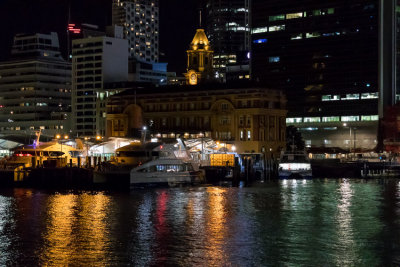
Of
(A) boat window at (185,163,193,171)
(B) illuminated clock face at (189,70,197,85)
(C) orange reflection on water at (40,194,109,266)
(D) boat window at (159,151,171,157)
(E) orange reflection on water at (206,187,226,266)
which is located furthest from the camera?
(B) illuminated clock face at (189,70,197,85)

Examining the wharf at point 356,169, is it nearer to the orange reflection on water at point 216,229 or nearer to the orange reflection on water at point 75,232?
the orange reflection on water at point 216,229

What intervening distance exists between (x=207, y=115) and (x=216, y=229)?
105 metres

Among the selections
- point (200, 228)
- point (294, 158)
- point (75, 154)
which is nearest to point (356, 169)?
point (294, 158)

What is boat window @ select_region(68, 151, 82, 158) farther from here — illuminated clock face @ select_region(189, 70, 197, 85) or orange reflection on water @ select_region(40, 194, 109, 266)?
illuminated clock face @ select_region(189, 70, 197, 85)

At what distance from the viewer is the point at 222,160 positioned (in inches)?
4975

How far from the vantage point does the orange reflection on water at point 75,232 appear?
53.8 meters

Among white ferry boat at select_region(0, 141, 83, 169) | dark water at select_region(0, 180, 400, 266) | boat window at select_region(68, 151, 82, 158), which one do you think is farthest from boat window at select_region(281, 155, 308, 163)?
white ferry boat at select_region(0, 141, 83, 169)

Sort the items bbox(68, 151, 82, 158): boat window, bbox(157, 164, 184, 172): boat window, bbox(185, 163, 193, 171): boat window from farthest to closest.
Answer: bbox(68, 151, 82, 158): boat window < bbox(185, 163, 193, 171): boat window < bbox(157, 164, 184, 172): boat window

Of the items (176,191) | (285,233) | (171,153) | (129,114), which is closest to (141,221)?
(285,233)

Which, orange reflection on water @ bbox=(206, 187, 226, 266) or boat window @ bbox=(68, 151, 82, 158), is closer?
orange reflection on water @ bbox=(206, 187, 226, 266)

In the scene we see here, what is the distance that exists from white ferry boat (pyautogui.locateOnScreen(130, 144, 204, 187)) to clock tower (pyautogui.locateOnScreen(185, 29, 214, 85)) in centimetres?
8147

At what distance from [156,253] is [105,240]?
22.0 ft

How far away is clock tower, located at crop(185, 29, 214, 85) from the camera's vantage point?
190875 mm

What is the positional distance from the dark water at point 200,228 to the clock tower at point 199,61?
95095mm
